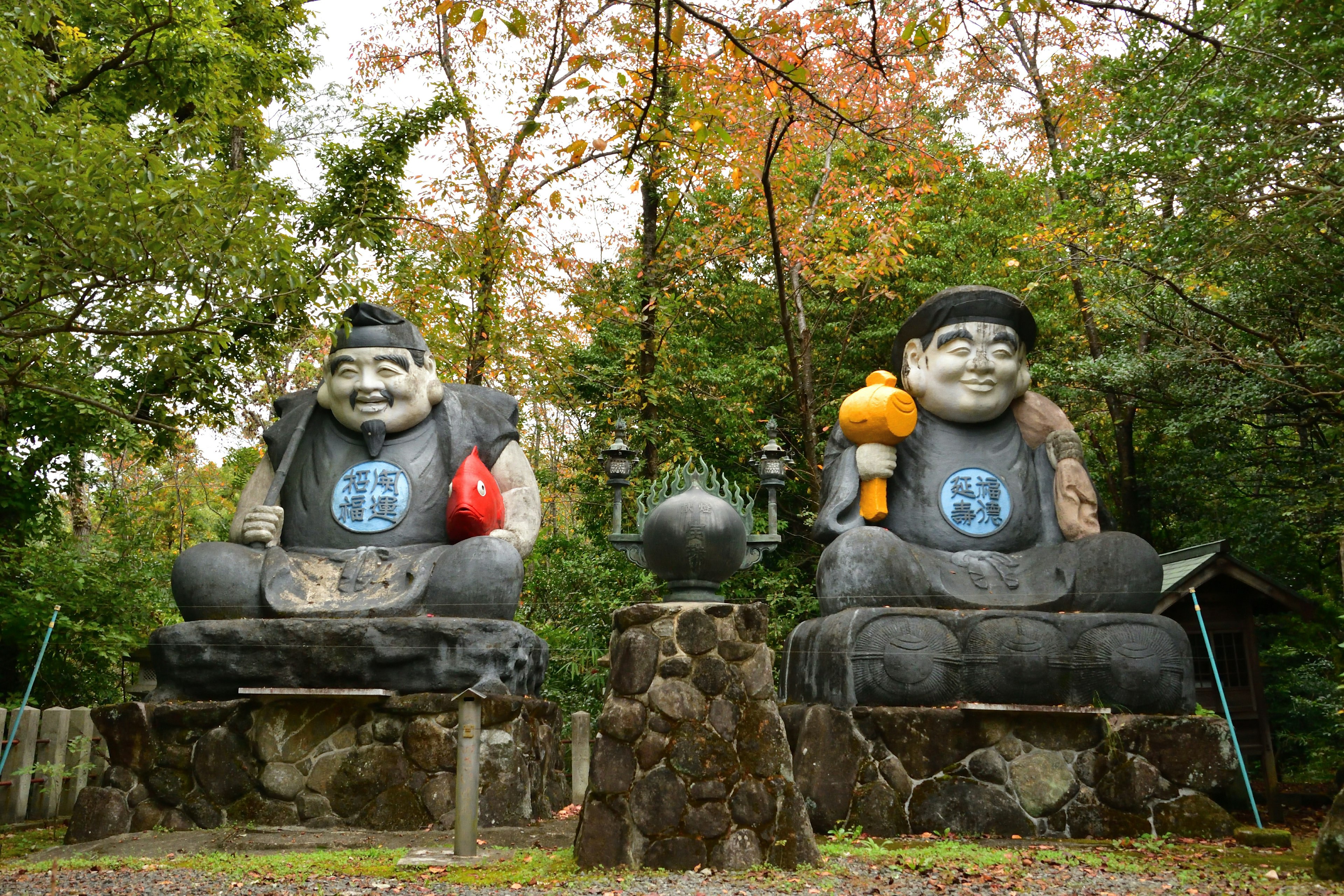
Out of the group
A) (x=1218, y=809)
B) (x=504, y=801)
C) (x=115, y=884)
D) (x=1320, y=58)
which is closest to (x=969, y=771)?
(x=1218, y=809)

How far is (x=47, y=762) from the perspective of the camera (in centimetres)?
797

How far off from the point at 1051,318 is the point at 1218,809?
26.3 feet

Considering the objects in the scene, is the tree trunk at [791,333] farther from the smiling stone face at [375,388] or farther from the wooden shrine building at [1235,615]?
the smiling stone face at [375,388]

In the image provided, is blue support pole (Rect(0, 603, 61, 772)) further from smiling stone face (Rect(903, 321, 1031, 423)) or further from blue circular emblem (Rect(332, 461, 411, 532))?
smiling stone face (Rect(903, 321, 1031, 423))

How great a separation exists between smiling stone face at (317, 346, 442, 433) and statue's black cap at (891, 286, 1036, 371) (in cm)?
348

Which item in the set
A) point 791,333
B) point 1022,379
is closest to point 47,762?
point 791,333

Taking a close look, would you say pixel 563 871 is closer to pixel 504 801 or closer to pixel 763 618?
pixel 763 618

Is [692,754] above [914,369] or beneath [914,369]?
beneath

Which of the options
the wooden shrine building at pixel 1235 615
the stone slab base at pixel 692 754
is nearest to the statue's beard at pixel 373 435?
the stone slab base at pixel 692 754

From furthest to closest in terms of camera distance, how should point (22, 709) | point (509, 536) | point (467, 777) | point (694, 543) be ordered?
1. point (509, 536)
2. point (22, 709)
3. point (467, 777)
4. point (694, 543)

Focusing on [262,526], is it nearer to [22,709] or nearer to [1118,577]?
[22,709]

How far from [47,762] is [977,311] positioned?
7.23m

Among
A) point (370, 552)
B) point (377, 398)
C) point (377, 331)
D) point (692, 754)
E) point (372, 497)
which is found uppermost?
point (377, 331)

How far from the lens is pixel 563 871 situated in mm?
4836
